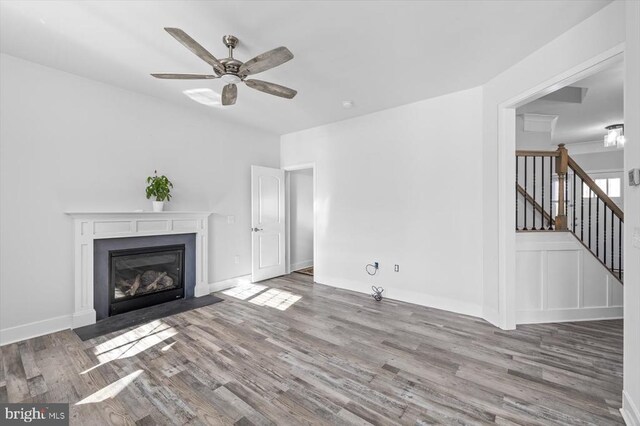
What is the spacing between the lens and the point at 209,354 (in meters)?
2.47

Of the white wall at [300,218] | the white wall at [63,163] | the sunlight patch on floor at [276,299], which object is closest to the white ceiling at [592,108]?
the white wall at [300,218]

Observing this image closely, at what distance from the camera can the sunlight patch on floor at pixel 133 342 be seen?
2445mm

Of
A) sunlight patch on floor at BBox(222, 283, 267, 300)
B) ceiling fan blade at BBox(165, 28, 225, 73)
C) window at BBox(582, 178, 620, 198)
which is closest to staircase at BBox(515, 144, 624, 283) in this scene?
window at BBox(582, 178, 620, 198)

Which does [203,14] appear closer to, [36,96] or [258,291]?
[36,96]

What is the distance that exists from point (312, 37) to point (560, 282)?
12.4 ft

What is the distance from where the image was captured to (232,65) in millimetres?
2293

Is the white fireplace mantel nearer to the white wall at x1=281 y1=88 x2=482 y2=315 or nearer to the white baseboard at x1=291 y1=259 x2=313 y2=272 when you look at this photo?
the white baseboard at x1=291 y1=259 x2=313 y2=272

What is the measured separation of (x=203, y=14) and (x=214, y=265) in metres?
3.41

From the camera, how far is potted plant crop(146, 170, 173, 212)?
3.55 meters

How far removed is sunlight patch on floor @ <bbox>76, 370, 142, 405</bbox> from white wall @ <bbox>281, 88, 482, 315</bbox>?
3.11 m

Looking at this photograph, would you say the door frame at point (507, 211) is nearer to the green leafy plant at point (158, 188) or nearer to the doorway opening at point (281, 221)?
the doorway opening at point (281, 221)

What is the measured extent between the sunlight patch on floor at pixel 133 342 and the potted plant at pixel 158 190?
1470 mm

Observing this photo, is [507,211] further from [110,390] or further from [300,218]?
[300,218]

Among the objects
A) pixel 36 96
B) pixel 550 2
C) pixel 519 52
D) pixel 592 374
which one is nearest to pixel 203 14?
pixel 36 96
